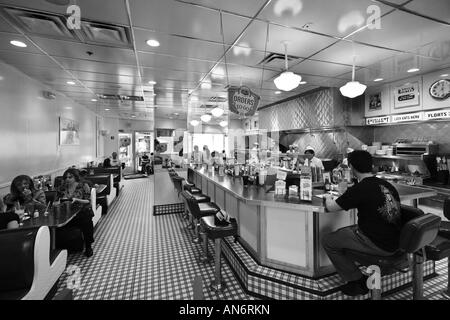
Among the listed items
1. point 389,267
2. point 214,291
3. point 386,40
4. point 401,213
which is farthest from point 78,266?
point 386,40

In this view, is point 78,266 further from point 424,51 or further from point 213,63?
point 424,51

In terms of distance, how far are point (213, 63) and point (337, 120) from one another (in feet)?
11.7

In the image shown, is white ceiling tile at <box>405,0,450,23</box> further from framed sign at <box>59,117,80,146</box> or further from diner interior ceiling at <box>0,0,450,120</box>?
framed sign at <box>59,117,80,146</box>

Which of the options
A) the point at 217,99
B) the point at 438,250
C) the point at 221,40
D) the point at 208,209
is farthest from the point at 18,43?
the point at 438,250

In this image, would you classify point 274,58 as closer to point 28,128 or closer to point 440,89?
point 440,89

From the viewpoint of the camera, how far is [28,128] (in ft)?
15.2

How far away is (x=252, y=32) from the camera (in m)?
2.86

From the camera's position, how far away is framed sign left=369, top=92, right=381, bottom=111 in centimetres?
538

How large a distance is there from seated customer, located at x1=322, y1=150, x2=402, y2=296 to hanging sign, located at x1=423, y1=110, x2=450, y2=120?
147 inches

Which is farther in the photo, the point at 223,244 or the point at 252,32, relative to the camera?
the point at 223,244

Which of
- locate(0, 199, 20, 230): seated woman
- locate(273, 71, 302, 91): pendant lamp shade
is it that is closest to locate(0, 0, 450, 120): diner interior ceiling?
locate(273, 71, 302, 91): pendant lamp shade

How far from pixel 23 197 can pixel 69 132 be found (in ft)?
15.6

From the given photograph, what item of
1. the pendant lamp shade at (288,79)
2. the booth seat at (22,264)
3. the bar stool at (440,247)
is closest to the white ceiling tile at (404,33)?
the pendant lamp shade at (288,79)

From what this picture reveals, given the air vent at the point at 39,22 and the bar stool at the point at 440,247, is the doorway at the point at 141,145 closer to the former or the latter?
the air vent at the point at 39,22
